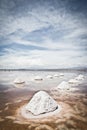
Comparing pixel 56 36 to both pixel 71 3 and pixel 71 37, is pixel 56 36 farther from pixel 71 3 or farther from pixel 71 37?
pixel 71 3

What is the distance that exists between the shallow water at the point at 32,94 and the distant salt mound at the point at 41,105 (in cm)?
13

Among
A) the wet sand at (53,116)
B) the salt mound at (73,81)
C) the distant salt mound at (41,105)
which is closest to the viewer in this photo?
the wet sand at (53,116)

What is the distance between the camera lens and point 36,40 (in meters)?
2.52

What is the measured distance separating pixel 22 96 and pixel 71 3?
5.69 ft

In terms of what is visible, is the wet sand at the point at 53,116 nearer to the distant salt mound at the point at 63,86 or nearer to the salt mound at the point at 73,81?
the distant salt mound at the point at 63,86

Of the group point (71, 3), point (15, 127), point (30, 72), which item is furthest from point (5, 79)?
point (71, 3)

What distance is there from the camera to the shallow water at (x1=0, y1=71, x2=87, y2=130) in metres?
1.89

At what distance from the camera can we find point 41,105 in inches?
81.0

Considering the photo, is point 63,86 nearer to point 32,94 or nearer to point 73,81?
point 73,81

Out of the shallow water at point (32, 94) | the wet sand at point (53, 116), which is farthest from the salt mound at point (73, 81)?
the wet sand at point (53, 116)

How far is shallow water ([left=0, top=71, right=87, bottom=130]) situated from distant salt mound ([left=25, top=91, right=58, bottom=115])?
0.42 ft

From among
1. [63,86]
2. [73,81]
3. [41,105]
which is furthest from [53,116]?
[73,81]

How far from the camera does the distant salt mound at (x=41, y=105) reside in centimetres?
205

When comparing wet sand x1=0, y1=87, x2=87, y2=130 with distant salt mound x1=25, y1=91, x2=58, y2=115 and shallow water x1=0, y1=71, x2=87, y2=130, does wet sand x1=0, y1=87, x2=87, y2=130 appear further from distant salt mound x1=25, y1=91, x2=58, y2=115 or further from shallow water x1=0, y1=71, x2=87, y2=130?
distant salt mound x1=25, y1=91, x2=58, y2=115
